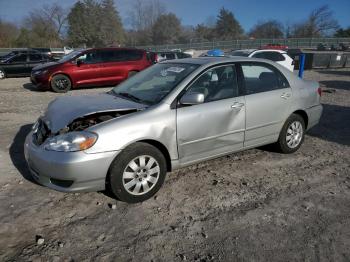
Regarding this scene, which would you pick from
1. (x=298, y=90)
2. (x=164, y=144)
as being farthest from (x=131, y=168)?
(x=298, y=90)

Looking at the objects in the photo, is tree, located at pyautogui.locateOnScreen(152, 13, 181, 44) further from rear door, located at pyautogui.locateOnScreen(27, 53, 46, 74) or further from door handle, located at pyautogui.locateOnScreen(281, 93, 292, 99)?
door handle, located at pyautogui.locateOnScreen(281, 93, 292, 99)

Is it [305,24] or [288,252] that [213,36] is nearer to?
[305,24]

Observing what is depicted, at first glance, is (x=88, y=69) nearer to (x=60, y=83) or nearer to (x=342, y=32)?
(x=60, y=83)

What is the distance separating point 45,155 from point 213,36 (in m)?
92.3

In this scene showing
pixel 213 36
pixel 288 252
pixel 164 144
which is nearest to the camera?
pixel 288 252

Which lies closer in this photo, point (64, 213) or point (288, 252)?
point (288, 252)

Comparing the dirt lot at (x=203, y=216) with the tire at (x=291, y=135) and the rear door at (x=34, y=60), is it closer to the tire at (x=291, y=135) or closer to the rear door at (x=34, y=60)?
the tire at (x=291, y=135)

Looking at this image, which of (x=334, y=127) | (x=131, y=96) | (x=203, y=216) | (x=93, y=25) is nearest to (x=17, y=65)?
(x=131, y=96)

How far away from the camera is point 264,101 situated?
14.7 feet

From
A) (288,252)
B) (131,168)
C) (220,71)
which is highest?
(220,71)

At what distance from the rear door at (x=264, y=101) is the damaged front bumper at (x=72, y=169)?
203 cm

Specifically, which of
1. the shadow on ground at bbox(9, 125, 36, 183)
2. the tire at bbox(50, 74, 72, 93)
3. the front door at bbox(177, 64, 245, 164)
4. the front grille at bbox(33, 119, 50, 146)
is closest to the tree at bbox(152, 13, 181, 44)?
the tire at bbox(50, 74, 72, 93)

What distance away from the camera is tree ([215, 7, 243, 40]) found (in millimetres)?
88938

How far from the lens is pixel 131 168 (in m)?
3.46
